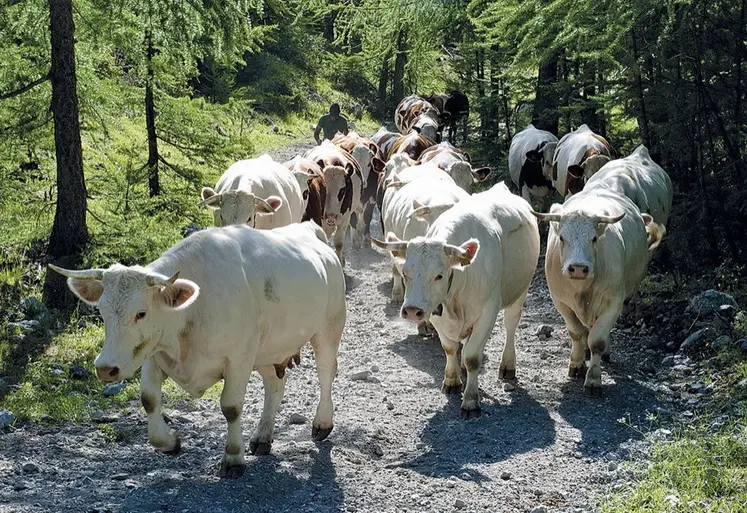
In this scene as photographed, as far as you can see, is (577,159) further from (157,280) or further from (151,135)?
(157,280)

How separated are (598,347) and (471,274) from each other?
4.92 feet

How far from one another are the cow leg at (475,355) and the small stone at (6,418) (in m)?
3.84

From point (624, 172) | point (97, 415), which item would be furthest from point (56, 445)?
→ point (624, 172)

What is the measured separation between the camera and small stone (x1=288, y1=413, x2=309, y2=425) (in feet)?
29.1

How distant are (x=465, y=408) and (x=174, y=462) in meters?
2.77

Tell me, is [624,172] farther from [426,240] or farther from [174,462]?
[174,462]

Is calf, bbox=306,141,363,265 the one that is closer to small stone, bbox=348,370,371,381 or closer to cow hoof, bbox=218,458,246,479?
small stone, bbox=348,370,371,381

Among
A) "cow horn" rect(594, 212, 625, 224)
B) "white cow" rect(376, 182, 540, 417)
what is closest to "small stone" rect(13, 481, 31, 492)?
"white cow" rect(376, 182, 540, 417)

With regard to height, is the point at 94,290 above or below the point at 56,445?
above

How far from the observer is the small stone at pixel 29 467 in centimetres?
734

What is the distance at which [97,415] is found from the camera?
8.81 m

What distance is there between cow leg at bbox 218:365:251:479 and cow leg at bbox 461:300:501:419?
260 cm

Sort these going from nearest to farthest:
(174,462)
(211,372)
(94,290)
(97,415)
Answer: (94,290)
(211,372)
(174,462)
(97,415)

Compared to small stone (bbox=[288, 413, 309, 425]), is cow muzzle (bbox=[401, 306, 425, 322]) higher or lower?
higher
